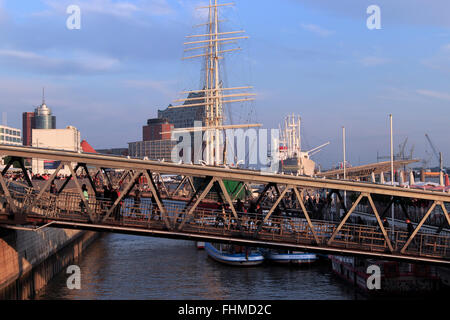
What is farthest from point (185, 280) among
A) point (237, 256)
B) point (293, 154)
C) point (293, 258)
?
point (293, 154)

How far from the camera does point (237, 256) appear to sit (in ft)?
193

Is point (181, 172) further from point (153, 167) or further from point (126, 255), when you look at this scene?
point (126, 255)

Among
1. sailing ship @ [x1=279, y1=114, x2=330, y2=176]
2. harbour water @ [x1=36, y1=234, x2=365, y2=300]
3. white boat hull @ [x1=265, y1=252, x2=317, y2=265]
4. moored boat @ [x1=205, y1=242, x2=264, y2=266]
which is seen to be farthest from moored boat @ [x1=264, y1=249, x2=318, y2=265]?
sailing ship @ [x1=279, y1=114, x2=330, y2=176]

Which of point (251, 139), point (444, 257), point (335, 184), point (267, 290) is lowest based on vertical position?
point (267, 290)

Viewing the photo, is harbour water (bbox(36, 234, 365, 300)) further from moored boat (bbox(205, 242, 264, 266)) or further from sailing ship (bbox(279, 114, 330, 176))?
sailing ship (bbox(279, 114, 330, 176))

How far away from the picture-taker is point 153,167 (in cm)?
3156

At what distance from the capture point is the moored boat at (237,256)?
58.3 m

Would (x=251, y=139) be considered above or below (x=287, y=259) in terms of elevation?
above

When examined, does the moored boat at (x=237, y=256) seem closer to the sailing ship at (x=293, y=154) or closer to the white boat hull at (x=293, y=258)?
the white boat hull at (x=293, y=258)

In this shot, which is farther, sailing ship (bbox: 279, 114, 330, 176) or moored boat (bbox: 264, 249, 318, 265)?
sailing ship (bbox: 279, 114, 330, 176)

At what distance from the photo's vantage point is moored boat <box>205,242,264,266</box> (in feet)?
191

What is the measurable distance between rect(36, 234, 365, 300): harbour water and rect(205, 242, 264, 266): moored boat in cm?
72
